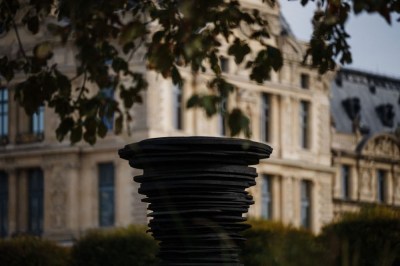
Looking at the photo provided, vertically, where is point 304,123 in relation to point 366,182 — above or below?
above

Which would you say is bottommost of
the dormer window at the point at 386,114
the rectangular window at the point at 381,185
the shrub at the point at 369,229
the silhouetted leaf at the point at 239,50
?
the shrub at the point at 369,229

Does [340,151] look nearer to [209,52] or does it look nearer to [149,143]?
[209,52]

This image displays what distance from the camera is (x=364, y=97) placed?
79938 mm

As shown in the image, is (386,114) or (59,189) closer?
(59,189)

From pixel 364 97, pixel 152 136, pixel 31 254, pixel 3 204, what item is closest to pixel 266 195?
pixel 152 136

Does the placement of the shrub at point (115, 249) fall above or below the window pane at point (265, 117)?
below

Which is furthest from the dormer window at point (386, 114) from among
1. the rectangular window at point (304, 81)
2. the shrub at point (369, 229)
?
the shrub at point (369, 229)

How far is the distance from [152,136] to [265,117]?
297 inches

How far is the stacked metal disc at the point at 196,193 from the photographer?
11.8 m

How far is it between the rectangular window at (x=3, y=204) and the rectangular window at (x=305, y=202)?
531 inches

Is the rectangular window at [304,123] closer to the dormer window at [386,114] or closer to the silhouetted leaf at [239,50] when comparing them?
the dormer window at [386,114]

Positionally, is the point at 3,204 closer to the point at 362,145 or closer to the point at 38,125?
→ the point at 38,125

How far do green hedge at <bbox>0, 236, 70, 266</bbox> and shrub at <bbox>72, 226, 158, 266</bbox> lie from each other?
1.51ft

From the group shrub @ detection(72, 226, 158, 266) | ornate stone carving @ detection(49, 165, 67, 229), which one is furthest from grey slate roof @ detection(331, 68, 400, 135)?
shrub @ detection(72, 226, 158, 266)
